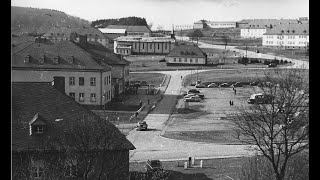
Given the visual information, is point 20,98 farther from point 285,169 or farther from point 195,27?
point 195,27

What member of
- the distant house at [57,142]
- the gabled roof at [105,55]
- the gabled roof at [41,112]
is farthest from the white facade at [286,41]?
the distant house at [57,142]

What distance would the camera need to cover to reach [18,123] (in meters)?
13.2

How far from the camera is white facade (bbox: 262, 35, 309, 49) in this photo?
279ft

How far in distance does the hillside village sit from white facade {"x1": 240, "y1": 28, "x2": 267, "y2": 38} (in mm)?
27712

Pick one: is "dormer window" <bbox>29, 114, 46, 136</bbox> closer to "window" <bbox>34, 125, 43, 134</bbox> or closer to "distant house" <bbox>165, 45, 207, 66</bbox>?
"window" <bbox>34, 125, 43, 134</bbox>

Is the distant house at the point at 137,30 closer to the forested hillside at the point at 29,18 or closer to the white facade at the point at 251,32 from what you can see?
the white facade at the point at 251,32

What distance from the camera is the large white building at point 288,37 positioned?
84750 mm

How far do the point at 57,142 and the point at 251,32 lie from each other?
10315 cm

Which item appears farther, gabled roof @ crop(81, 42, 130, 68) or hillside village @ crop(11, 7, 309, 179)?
gabled roof @ crop(81, 42, 130, 68)

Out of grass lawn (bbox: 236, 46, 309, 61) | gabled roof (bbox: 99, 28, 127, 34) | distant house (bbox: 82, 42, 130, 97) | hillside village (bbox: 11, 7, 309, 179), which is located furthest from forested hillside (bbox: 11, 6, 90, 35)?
gabled roof (bbox: 99, 28, 127, 34)

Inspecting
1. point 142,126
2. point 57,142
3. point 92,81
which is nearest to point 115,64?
point 92,81

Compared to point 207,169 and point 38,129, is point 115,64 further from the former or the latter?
point 38,129

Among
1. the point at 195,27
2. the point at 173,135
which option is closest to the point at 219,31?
the point at 195,27

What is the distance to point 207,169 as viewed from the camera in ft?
57.4
